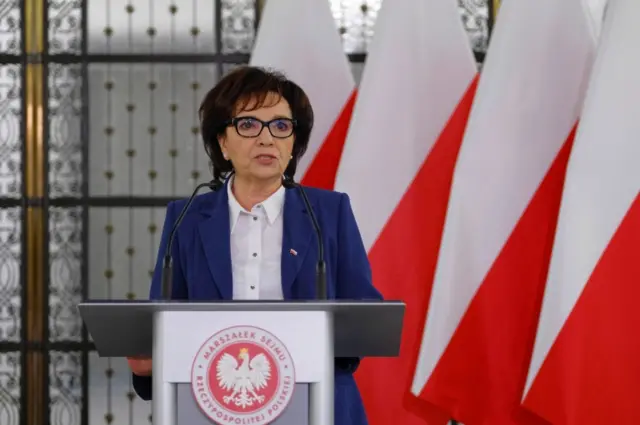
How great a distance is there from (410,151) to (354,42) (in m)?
0.94

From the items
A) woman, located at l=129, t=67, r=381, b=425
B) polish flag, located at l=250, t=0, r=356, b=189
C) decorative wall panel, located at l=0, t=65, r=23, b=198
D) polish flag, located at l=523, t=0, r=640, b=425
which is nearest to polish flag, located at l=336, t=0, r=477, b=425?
polish flag, located at l=250, t=0, r=356, b=189

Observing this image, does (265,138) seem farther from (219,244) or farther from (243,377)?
(243,377)

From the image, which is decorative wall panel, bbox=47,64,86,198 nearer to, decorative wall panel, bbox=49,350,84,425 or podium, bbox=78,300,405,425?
decorative wall panel, bbox=49,350,84,425

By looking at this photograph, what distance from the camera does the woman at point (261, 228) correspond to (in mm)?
1794

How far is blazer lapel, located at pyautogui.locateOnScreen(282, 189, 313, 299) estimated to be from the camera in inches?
70.1

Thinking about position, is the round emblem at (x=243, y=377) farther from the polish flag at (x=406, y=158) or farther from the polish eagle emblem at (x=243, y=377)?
the polish flag at (x=406, y=158)

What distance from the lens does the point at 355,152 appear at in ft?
9.84

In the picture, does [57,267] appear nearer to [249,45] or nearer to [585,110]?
[249,45]

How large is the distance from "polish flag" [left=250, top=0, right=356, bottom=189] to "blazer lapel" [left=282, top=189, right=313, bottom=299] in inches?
50.4

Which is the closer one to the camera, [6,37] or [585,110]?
[585,110]

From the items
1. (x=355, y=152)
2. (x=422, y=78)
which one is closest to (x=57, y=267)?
(x=355, y=152)

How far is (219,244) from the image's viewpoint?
5.98ft

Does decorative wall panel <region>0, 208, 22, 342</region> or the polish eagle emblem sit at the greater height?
the polish eagle emblem

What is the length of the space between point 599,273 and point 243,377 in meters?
1.47
